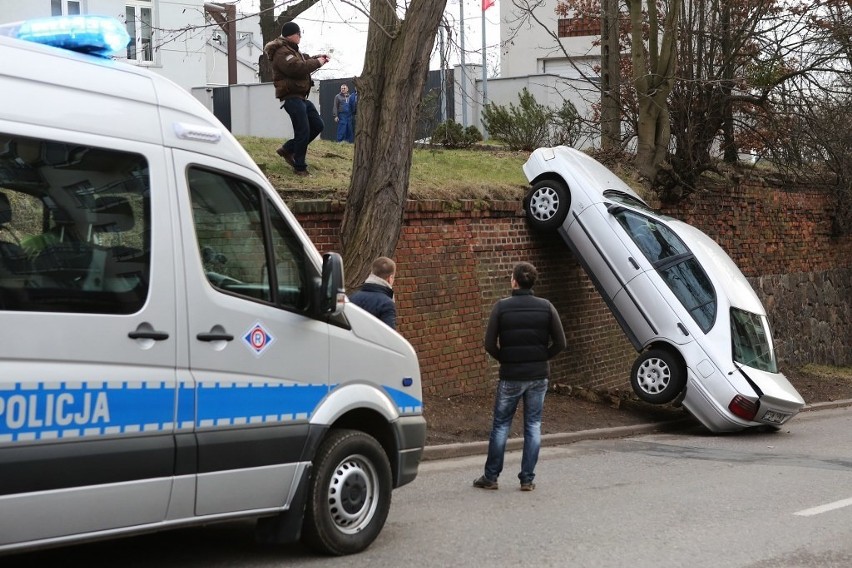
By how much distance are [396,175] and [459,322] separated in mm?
3428

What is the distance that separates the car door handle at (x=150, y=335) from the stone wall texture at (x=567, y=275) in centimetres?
672

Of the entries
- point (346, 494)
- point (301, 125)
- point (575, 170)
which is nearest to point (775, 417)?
point (575, 170)

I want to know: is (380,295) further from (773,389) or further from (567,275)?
(567,275)

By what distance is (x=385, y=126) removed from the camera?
37.4 ft

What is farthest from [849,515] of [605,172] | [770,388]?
[605,172]

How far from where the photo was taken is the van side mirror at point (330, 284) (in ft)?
20.8

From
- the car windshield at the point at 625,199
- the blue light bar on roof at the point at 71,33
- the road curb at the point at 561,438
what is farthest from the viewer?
→ the car windshield at the point at 625,199

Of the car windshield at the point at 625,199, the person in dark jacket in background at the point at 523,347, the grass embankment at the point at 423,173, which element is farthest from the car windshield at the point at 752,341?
the person in dark jacket in background at the point at 523,347

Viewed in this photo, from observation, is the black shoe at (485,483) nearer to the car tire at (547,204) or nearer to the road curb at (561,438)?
the road curb at (561,438)

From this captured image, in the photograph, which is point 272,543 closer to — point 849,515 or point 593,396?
point 849,515

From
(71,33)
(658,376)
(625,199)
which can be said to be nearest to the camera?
(71,33)

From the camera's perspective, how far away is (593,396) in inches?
600

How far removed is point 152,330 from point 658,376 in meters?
9.62

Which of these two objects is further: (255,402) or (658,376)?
(658,376)
